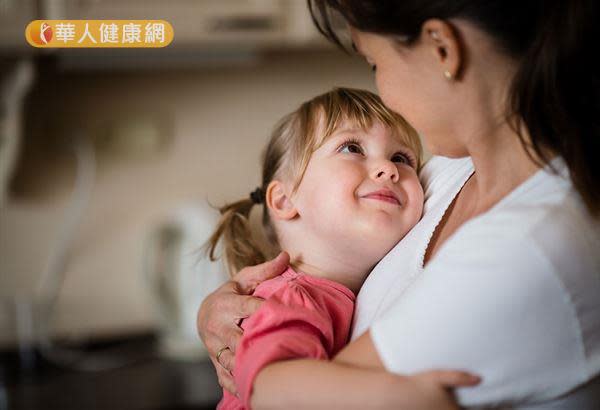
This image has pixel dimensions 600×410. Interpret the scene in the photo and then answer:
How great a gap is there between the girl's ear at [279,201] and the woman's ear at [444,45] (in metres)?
0.37

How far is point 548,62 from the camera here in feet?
2.51

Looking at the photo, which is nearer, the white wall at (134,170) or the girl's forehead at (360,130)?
the girl's forehead at (360,130)

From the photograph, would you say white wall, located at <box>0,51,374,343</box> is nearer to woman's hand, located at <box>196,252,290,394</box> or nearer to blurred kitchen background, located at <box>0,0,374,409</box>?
blurred kitchen background, located at <box>0,0,374,409</box>

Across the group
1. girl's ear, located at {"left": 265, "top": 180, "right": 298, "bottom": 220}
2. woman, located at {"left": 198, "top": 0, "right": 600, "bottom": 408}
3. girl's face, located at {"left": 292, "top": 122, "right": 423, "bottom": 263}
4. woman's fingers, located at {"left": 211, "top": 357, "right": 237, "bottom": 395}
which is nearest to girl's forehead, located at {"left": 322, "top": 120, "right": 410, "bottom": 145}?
girl's face, located at {"left": 292, "top": 122, "right": 423, "bottom": 263}

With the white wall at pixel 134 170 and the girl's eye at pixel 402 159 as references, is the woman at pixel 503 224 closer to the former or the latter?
the girl's eye at pixel 402 159

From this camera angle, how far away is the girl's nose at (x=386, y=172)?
1.04 m

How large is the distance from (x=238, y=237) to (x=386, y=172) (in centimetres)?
28

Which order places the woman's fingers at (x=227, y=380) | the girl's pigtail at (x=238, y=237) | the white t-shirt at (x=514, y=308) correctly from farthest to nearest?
the girl's pigtail at (x=238, y=237)
the woman's fingers at (x=227, y=380)
the white t-shirt at (x=514, y=308)

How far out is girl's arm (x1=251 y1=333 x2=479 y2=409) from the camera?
738 mm

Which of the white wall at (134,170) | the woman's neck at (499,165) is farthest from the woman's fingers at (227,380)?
the white wall at (134,170)

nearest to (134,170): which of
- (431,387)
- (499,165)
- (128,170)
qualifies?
(128,170)

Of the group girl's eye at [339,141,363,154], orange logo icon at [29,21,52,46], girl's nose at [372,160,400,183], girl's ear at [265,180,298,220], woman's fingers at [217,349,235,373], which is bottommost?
woman's fingers at [217,349,235,373]

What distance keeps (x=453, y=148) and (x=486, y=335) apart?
0.24 m

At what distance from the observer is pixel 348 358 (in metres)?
0.79
